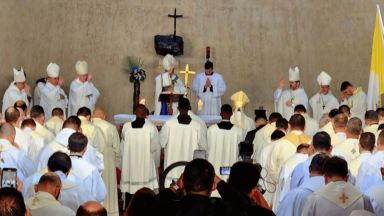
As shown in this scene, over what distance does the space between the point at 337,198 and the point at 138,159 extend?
17.0 ft

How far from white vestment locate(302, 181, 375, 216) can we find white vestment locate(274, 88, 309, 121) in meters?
8.78

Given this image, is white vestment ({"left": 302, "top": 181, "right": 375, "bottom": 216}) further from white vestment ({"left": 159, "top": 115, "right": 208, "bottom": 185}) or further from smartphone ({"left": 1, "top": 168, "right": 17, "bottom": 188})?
white vestment ({"left": 159, "top": 115, "right": 208, "bottom": 185})

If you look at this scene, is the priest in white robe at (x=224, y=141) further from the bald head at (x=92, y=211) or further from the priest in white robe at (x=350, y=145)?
the bald head at (x=92, y=211)

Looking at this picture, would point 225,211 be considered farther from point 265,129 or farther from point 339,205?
point 265,129

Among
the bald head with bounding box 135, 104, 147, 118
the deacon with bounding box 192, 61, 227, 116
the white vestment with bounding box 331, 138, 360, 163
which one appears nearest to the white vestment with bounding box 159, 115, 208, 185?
the bald head with bounding box 135, 104, 147, 118

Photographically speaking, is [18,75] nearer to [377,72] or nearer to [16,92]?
[16,92]

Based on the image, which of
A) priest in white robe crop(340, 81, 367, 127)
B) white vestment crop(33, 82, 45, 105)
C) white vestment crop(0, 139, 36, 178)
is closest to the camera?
white vestment crop(0, 139, 36, 178)

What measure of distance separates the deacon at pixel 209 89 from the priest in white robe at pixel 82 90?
235 cm

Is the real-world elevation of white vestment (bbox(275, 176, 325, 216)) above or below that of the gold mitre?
below

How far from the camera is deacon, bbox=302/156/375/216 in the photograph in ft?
16.2

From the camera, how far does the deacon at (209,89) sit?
13.4m

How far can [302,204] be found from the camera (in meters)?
5.36

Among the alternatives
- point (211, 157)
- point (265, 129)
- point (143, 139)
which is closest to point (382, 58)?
point (265, 129)

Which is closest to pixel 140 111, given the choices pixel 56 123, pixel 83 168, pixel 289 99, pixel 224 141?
pixel 224 141
